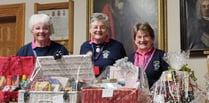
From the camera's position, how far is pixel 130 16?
128 inches

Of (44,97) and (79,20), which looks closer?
(44,97)

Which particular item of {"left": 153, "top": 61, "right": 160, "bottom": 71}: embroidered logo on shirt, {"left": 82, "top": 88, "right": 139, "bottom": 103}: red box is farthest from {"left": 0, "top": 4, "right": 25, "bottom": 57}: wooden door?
{"left": 82, "top": 88, "right": 139, "bottom": 103}: red box

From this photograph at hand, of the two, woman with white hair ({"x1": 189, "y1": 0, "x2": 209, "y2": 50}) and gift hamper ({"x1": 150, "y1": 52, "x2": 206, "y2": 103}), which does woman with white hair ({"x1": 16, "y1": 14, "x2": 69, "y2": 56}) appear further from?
woman with white hair ({"x1": 189, "y1": 0, "x2": 209, "y2": 50})

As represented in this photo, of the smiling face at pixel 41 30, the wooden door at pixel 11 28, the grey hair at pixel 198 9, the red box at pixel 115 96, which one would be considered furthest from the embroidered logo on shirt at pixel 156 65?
the wooden door at pixel 11 28

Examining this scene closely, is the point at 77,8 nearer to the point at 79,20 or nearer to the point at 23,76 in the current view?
the point at 79,20

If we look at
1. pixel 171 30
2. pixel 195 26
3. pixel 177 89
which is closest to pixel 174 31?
pixel 171 30

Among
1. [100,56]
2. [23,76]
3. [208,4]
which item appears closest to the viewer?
[23,76]

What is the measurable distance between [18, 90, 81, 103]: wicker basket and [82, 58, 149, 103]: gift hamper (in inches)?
2.5

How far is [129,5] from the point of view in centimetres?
326

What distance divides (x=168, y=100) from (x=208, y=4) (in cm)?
164

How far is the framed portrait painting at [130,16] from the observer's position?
308 centimetres

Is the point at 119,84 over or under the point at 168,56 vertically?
under

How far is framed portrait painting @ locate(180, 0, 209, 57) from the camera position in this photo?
294 centimetres

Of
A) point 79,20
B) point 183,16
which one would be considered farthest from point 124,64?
point 79,20
